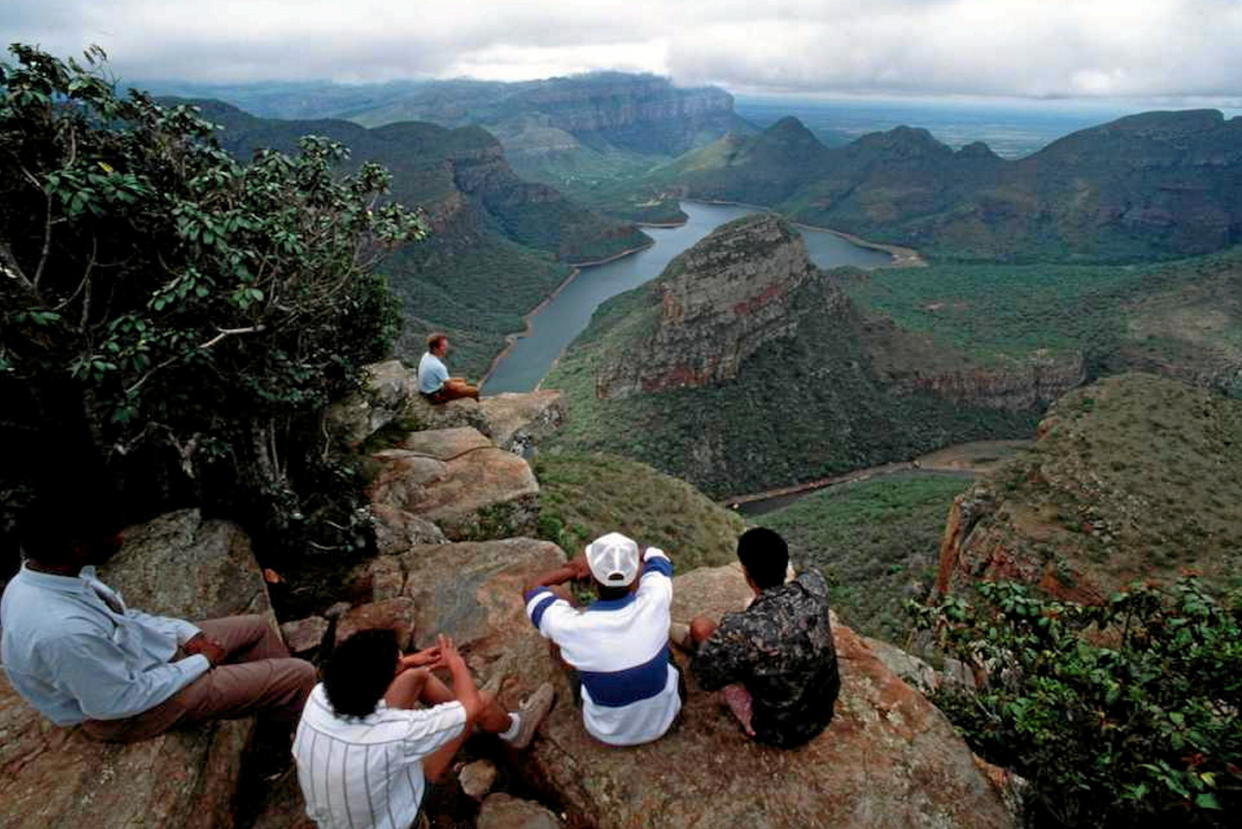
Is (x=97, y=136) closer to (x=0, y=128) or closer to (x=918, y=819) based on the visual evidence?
(x=0, y=128)

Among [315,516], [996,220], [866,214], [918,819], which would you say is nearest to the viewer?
[918,819]

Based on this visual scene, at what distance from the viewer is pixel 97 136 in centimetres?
505

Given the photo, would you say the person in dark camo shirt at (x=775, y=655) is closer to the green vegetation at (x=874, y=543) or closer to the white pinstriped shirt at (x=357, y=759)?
the white pinstriped shirt at (x=357, y=759)

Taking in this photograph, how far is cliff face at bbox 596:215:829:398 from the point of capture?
5594 cm

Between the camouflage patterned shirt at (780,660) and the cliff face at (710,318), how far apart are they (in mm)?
51361

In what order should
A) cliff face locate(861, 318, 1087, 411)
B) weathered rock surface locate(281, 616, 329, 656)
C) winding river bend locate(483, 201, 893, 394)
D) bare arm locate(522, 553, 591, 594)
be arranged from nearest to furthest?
bare arm locate(522, 553, 591, 594) → weathered rock surface locate(281, 616, 329, 656) → cliff face locate(861, 318, 1087, 411) → winding river bend locate(483, 201, 893, 394)

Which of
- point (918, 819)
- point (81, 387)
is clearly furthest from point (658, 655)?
point (81, 387)

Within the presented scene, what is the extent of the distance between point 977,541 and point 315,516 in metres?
19.4

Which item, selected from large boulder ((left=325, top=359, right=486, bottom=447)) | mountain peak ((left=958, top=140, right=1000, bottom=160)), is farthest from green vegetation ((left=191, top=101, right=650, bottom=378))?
mountain peak ((left=958, top=140, right=1000, bottom=160))

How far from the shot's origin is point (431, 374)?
1288 cm

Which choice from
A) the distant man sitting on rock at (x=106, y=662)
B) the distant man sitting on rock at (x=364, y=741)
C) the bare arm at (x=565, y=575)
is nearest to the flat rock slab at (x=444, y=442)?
the bare arm at (x=565, y=575)

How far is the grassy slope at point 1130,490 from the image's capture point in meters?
16.0

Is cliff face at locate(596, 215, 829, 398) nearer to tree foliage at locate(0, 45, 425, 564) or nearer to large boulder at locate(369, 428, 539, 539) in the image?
large boulder at locate(369, 428, 539, 539)

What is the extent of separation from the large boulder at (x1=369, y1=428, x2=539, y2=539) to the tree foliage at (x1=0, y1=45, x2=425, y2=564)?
5.53 ft
